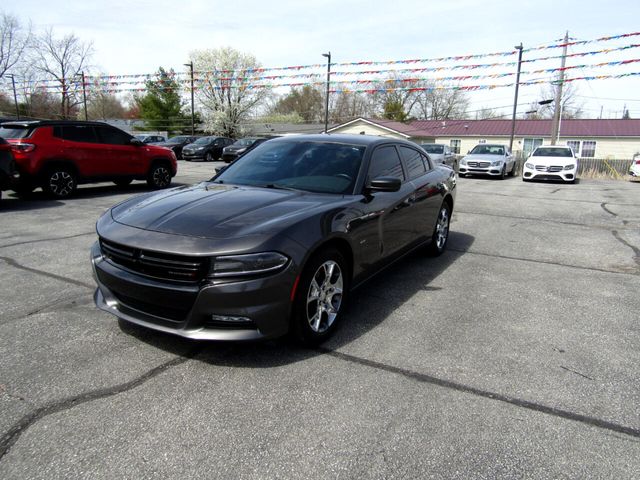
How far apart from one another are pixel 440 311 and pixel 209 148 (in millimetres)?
25614

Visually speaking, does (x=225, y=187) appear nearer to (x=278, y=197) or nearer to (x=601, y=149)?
(x=278, y=197)

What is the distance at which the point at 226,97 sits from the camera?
5291 centimetres

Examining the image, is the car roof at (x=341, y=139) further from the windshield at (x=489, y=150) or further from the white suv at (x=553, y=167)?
the windshield at (x=489, y=150)

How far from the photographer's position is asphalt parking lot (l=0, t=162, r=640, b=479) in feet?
7.20

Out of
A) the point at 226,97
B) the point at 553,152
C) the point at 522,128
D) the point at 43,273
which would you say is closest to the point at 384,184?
the point at 43,273

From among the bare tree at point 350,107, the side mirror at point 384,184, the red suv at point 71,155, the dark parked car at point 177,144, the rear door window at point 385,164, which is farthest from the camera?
the bare tree at point 350,107

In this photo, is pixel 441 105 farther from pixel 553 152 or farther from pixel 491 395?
pixel 491 395

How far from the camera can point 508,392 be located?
2.81 metres

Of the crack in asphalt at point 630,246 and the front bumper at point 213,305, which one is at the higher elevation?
the front bumper at point 213,305

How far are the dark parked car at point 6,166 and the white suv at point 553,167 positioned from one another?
17.6 meters

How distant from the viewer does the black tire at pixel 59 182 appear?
32.8 feet

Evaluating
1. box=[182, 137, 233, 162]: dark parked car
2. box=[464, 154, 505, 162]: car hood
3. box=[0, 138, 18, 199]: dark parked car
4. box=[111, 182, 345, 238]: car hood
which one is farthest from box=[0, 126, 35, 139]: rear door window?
box=[182, 137, 233, 162]: dark parked car

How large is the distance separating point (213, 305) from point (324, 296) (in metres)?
0.93

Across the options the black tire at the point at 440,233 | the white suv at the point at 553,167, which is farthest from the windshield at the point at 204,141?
the black tire at the point at 440,233
